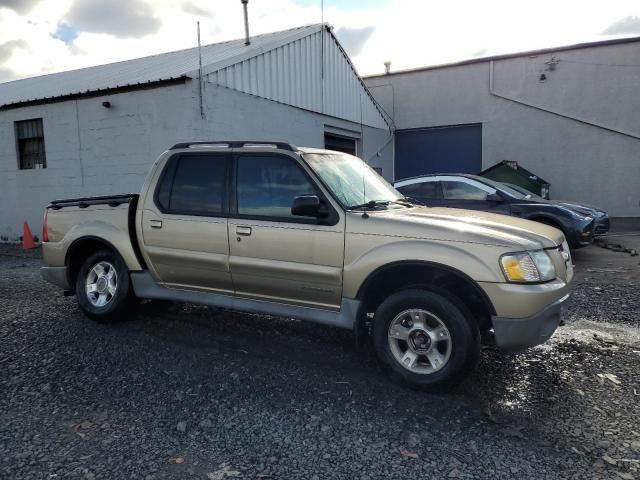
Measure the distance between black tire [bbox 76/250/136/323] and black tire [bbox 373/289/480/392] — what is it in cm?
285

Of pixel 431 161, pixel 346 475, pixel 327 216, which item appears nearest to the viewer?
pixel 346 475

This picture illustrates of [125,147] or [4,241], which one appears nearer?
[125,147]

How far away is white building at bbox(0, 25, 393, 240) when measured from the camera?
1025cm

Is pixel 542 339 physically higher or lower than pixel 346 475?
higher

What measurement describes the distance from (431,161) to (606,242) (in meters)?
8.98

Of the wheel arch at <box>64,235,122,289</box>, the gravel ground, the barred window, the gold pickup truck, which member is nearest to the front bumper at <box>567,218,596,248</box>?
the gravel ground

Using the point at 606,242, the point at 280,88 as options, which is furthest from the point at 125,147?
the point at 606,242

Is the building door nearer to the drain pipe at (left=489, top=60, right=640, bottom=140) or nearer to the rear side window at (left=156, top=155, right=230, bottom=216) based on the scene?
the drain pipe at (left=489, top=60, right=640, bottom=140)

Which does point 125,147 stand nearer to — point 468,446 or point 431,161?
point 468,446

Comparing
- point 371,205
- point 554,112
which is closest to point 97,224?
point 371,205

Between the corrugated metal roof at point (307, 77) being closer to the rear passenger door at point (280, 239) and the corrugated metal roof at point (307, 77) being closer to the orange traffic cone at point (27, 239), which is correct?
the rear passenger door at point (280, 239)

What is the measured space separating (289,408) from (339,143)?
43.0 feet

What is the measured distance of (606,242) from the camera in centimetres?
1098

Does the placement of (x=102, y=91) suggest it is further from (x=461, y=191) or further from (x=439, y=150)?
(x=439, y=150)
